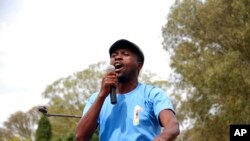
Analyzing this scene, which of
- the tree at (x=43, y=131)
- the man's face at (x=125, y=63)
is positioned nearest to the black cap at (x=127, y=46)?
the man's face at (x=125, y=63)

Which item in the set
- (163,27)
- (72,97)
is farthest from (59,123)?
(163,27)

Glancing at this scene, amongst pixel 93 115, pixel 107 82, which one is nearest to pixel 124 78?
pixel 107 82

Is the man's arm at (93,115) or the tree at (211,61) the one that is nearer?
the man's arm at (93,115)

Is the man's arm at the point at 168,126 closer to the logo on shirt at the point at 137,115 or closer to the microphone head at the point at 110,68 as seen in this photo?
the logo on shirt at the point at 137,115

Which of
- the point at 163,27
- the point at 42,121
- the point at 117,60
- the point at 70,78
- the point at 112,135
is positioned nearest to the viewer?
the point at 112,135

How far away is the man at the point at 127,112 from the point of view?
114 inches

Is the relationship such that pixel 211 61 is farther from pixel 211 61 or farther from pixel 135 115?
pixel 135 115

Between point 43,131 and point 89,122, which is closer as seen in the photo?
point 89,122

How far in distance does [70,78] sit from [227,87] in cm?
2539

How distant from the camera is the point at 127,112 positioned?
9.86ft

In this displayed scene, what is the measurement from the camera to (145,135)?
2928mm

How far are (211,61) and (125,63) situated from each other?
18436 mm

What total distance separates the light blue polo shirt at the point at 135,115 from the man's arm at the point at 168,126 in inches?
1.4

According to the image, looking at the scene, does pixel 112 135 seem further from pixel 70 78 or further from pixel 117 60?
pixel 70 78
